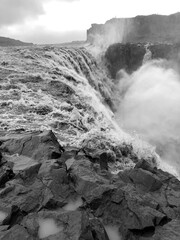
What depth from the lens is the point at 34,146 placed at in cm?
938

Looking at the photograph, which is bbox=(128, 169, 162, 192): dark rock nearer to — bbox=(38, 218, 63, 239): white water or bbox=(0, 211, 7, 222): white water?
bbox=(38, 218, 63, 239): white water

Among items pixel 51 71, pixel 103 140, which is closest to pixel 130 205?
pixel 103 140

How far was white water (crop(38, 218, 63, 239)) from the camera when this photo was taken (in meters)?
5.86

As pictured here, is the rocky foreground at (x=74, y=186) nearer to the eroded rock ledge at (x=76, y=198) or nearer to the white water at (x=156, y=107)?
the eroded rock ledge at (x=76, y=198)

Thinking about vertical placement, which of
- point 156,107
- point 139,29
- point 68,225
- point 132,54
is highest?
point 68,225

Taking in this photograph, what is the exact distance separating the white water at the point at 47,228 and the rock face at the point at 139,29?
218ft

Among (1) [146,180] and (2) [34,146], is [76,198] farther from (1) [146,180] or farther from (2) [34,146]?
(2) [34,146]

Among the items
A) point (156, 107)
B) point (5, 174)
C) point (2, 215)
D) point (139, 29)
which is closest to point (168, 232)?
point (2, 215)

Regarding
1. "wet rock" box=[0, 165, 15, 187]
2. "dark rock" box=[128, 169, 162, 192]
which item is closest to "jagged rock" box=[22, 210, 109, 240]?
"wet rock" box=[0, 165, 15, 187]

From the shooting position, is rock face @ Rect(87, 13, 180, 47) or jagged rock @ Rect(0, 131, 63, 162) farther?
rock face @ Rect(87, 13, 180, 47)

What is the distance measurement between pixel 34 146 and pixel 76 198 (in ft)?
8.83

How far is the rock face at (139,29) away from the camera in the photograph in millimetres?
70812

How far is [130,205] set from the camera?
7.07 metres

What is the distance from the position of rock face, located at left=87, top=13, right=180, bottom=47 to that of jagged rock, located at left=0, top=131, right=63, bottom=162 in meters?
62.6
